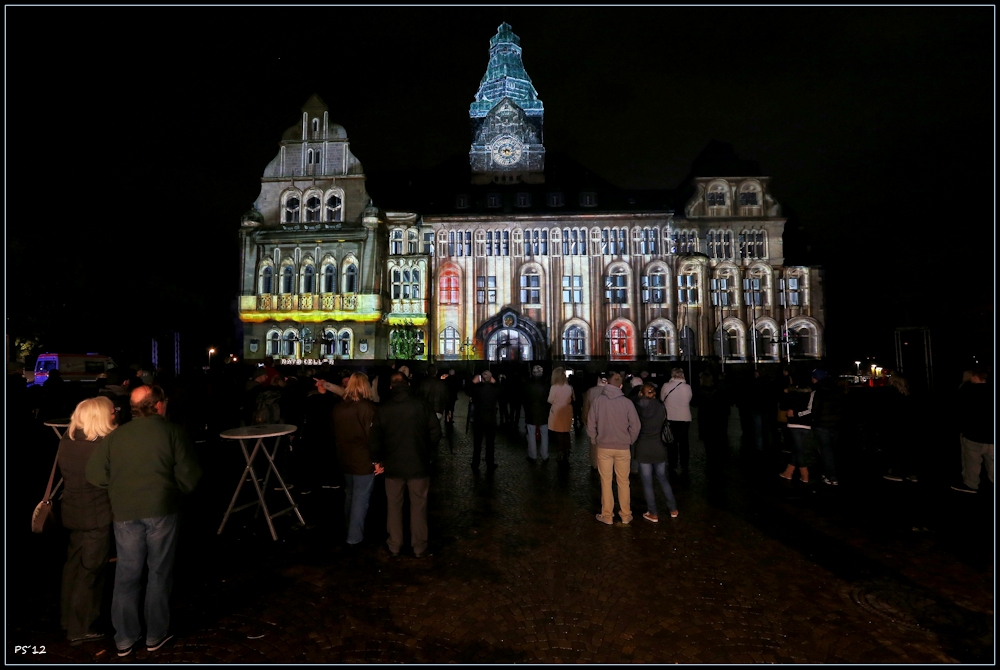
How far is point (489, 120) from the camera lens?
42750mm

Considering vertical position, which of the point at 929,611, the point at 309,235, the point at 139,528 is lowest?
the point at 929,611

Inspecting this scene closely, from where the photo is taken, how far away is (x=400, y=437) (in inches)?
246

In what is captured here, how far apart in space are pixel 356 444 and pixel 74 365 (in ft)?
116

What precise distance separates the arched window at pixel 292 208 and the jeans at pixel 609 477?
3678 cm

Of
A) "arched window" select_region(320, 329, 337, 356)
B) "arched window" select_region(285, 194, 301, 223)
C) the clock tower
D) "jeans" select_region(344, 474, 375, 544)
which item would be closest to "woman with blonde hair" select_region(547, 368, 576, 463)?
"jeans" select_region(344, 474, 375, 544)

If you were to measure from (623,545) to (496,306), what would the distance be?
32301 mm

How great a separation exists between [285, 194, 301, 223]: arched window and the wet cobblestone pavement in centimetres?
3341

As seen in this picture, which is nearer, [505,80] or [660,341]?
[660,341]

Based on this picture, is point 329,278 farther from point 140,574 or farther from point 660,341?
point 140,574

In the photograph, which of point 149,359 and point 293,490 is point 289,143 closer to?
point 149,359

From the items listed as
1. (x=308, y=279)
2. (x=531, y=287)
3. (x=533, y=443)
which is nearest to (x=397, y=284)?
(x=308, y=279)

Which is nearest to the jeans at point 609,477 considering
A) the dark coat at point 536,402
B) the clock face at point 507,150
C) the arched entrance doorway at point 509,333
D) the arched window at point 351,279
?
the dark coat at point 536,402

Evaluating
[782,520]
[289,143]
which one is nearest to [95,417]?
[782,520]

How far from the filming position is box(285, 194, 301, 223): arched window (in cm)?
3809
